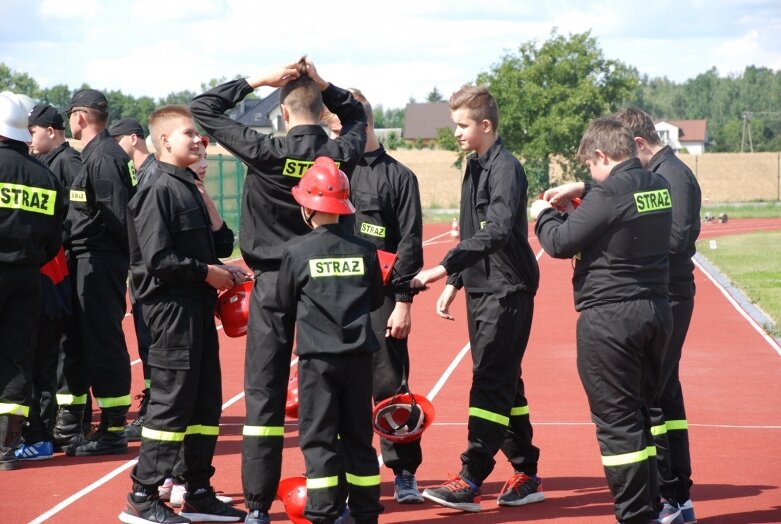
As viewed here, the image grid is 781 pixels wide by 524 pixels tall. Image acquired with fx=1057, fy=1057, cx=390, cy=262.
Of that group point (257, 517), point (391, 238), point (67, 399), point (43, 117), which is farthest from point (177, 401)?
point (43, 117)

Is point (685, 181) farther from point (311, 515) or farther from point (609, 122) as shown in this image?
point (311, 515)

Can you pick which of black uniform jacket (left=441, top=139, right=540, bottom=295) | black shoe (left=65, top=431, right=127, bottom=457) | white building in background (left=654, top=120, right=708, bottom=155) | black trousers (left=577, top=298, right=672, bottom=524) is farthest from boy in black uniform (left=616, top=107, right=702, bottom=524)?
white building in background (left=654, top=120, right=708, bottom=155)

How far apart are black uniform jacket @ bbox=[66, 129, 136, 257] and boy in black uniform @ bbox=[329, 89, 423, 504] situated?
213 cm

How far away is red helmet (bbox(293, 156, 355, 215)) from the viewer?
5461 mm

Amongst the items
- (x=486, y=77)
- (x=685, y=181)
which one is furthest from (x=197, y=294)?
(x=486, y=77)

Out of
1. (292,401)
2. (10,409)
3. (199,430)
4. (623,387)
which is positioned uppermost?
(623,387)

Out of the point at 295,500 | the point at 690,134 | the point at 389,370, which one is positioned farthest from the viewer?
the point at 690,134

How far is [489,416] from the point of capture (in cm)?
651

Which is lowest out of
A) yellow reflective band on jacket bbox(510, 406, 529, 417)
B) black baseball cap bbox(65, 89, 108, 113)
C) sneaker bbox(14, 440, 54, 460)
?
sneaker bbox(14, 440, 54, 460)

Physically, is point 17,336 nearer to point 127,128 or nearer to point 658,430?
point 127,128

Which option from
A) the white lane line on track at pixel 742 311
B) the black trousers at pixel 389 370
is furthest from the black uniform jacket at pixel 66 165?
the white lane line on track at pixel 742 311

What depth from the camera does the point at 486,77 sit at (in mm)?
53938

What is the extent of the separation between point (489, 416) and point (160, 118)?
8.94 ft

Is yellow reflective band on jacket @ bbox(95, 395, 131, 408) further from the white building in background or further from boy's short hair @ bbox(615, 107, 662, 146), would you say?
the white building in background
